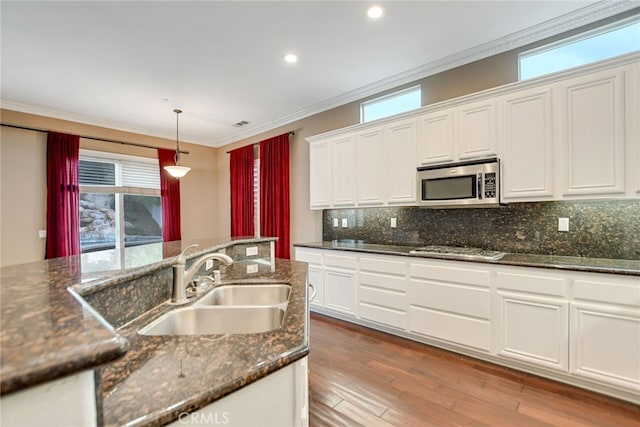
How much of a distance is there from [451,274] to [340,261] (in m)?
1.30

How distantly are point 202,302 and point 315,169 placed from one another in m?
2.92

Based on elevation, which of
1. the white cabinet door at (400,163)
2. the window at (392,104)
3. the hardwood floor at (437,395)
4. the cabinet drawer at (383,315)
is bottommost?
the hardwood floor at (437,395)

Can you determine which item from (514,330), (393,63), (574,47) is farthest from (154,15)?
(514,330)

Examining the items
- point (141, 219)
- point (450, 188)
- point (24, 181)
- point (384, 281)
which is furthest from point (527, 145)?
point (24, 181)

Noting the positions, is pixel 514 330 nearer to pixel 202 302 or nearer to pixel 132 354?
pixel 202 302

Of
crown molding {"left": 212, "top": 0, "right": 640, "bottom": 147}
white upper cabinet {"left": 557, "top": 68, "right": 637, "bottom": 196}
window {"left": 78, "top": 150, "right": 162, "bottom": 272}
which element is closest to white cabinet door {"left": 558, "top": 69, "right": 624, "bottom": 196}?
white upper cabinet {"left": 557, "top": 68, "right": 637, "bottom": 196}

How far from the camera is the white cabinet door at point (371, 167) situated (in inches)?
138

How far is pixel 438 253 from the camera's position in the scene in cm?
289

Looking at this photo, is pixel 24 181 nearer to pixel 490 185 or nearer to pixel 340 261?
pixel 340 261

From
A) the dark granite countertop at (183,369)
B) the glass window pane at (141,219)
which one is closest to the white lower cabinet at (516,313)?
the dark granite countertop at (183,369)

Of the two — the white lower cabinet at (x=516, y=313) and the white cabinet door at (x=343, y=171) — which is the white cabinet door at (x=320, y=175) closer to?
the white cabinet door at (x=343, y=171)

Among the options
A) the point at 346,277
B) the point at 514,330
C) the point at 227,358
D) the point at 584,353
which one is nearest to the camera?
the point at 227,358

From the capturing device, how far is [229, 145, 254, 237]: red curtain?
5637 mm

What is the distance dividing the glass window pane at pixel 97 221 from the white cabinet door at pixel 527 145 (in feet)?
18.9
